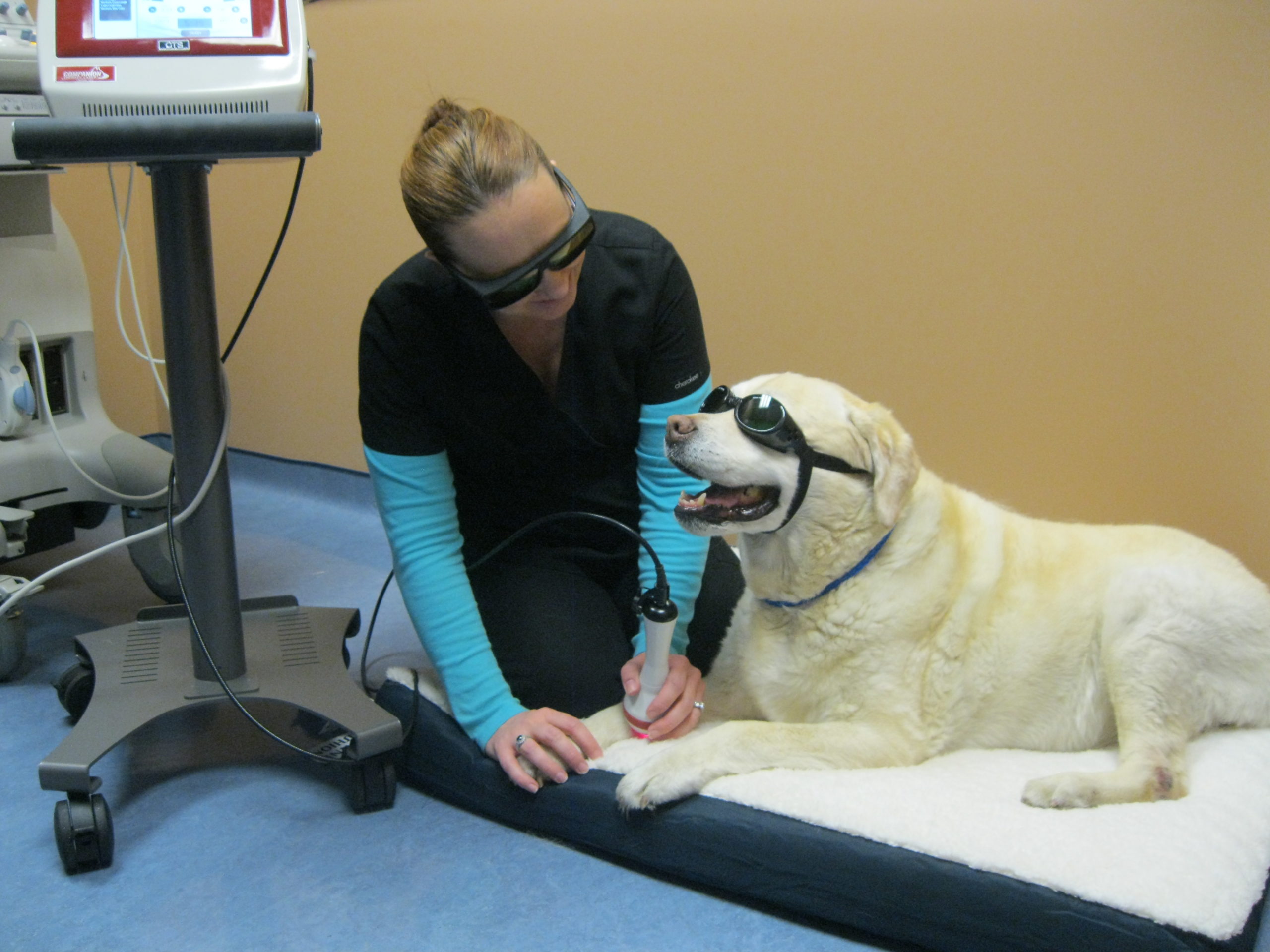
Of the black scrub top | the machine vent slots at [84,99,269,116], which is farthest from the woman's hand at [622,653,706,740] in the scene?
the machine vent slots at [84,99,269,116]

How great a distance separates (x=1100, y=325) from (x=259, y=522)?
7.38 feet

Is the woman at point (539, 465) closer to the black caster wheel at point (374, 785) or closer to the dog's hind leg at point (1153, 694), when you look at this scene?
the black caster wheel at point (374, 785)

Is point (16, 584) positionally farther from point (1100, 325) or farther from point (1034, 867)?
point (1100, 325)

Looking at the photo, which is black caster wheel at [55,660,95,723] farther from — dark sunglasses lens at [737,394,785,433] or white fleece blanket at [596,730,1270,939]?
dark sunglasses lens at [737,394,785,433]

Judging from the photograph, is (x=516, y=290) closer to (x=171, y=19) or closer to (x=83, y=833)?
(x=171, y=19)

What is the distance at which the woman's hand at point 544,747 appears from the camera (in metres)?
1.46

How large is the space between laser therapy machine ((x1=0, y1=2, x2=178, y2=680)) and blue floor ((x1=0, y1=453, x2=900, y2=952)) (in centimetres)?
43

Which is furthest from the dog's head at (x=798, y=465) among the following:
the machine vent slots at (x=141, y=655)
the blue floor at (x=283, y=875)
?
the machine vent slots at (x=141, y=655)

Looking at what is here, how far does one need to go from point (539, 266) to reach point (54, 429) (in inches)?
59.1

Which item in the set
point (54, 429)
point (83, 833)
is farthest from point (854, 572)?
point (54, 429)

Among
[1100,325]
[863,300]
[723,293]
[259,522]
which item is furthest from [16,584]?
[1100,325]

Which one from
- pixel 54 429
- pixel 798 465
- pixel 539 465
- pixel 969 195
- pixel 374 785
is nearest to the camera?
pixel 798 465

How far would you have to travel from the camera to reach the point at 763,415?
53.5 inches

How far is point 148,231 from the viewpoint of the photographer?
10.8 ft
